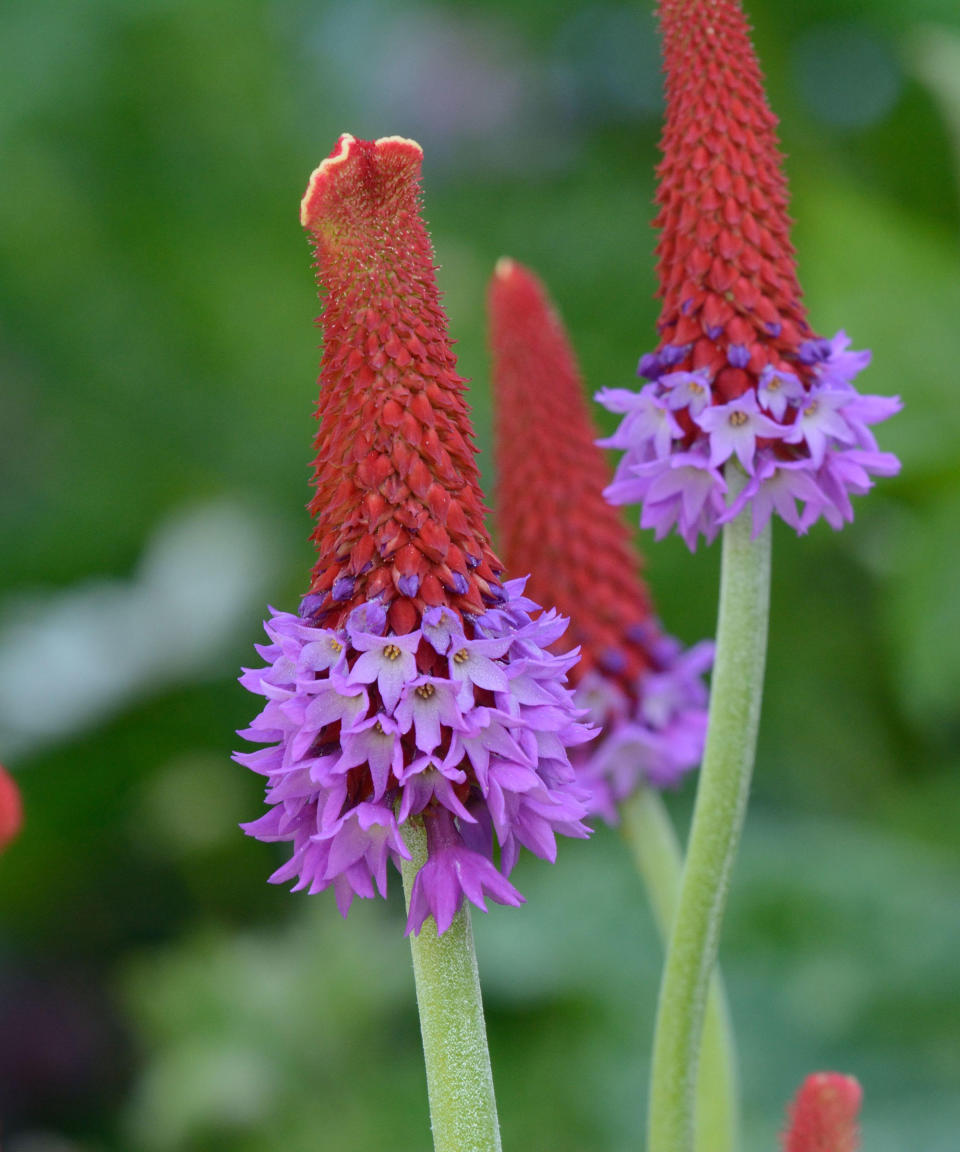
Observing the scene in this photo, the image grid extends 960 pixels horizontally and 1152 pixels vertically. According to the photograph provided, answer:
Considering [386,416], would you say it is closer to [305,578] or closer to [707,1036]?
[707,1036]

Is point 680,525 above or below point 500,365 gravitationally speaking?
below

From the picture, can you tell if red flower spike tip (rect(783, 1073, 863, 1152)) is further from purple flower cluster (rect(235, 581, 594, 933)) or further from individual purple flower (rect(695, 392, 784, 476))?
individual purple flower (rect(695, 392, 784, 476))

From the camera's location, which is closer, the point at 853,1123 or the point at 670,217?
the point at 853,1123

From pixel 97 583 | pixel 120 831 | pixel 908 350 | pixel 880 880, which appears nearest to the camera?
pixel 880 880

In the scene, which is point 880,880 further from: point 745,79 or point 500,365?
point 745,79

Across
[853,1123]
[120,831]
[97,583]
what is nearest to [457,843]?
[853,1123]

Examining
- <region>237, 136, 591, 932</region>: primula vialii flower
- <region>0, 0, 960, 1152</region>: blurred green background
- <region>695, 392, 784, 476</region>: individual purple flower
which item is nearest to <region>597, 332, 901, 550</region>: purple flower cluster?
<region>695, 392, 784, 476</region>: individual purple flower

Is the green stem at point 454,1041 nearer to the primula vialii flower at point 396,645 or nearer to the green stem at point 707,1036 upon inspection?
the primula vialii flower at point 396,645
